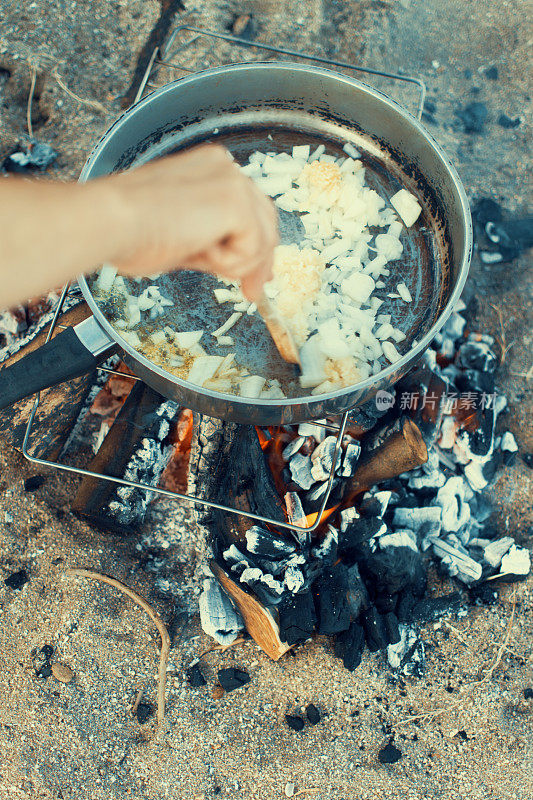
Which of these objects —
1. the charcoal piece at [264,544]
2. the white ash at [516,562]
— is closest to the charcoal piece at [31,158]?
the charcoal piece at [264,544]

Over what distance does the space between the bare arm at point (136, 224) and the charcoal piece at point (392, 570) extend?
147 cm

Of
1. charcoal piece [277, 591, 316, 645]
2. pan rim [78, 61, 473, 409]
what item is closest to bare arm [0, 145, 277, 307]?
pan rim [78, 61, 473, 409]

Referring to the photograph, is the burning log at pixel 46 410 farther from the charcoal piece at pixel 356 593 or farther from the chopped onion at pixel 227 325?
the charcoal piece at pixel 356 593

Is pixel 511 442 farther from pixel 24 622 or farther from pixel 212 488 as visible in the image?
pixel 24 622

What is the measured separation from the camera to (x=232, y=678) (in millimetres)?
2170

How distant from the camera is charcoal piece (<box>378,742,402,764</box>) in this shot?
213 cm

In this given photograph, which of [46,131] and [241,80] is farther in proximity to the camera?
[46,131]

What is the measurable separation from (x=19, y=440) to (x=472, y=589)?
214cm

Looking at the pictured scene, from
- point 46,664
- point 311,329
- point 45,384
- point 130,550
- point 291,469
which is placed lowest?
point 46,664

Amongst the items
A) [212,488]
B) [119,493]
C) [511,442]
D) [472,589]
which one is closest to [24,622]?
[119,493]

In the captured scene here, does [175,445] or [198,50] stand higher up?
[198,50]

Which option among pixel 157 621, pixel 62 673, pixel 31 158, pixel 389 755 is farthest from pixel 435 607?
pixel 31 158

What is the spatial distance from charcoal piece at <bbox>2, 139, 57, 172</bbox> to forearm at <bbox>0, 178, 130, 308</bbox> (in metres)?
2.16

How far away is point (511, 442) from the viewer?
8.53 ft
